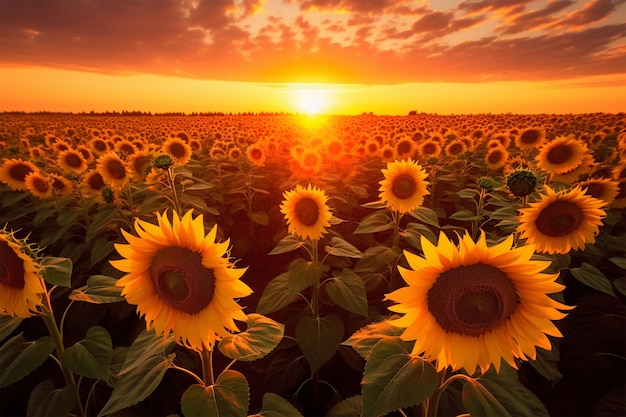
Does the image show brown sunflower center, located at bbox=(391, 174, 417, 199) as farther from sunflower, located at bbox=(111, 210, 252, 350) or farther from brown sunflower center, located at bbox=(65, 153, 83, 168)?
brown sunflower center, located at bbox=(65, 153, 83, 168)

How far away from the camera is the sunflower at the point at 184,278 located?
152cm

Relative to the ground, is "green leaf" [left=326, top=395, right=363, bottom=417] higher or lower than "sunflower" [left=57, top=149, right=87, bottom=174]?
lower

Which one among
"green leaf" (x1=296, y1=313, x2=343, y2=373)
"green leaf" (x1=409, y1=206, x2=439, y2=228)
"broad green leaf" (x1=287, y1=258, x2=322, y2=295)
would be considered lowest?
"green leaf" (x1=296, y1=313, x2=343, y2=373)

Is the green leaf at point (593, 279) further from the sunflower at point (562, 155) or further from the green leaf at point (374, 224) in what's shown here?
the sunflower at point (562, 155)

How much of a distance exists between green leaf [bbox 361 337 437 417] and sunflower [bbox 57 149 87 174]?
7.43 m

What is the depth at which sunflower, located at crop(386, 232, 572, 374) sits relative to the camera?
135 centimetres

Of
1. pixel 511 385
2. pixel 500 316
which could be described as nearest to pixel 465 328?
pixel 500 316

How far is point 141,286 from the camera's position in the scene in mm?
1651

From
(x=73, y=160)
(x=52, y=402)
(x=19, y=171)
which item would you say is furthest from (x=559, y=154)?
(x=19, y=171)

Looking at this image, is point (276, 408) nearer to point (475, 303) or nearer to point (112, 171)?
point (475, 303)

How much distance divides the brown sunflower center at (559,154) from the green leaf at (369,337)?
17.5 ft

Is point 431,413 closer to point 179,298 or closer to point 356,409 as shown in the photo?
point 356,409

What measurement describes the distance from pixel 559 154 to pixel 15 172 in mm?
9708

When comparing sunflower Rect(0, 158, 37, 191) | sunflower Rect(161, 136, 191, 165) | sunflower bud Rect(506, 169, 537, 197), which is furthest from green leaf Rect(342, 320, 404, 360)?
sunflower Rect(0, 158, 37, 191)
